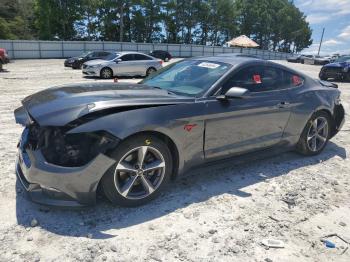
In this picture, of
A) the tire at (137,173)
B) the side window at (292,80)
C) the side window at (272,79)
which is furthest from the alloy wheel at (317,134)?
the tire at (137,173)

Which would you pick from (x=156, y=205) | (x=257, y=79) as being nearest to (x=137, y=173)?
(x=156, y=205)

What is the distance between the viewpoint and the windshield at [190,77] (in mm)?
4145

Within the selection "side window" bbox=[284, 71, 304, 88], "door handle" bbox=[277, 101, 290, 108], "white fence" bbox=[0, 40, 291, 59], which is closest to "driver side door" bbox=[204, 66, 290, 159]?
"door handle" bbox=[277, 101, 290, 108]

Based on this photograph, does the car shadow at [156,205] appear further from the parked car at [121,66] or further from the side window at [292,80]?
the parked car at [121,66]

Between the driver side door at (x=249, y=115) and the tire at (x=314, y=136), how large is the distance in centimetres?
66

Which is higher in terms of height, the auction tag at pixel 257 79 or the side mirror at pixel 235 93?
the auction tag at pixel 257 79

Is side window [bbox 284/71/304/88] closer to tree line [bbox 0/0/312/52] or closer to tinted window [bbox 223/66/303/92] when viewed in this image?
tinted window [bbox 223/66/303/92]

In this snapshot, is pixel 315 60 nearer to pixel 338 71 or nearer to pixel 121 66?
pixel 338 71

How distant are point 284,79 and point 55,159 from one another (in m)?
3.33

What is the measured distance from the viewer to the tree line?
48.3 m

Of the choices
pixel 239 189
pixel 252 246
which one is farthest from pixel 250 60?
pixel 252 246

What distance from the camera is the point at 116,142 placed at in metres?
3.24

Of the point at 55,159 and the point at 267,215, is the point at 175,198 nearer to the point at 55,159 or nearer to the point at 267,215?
the point at 267,215

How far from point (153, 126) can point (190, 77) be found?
48.5 inches
